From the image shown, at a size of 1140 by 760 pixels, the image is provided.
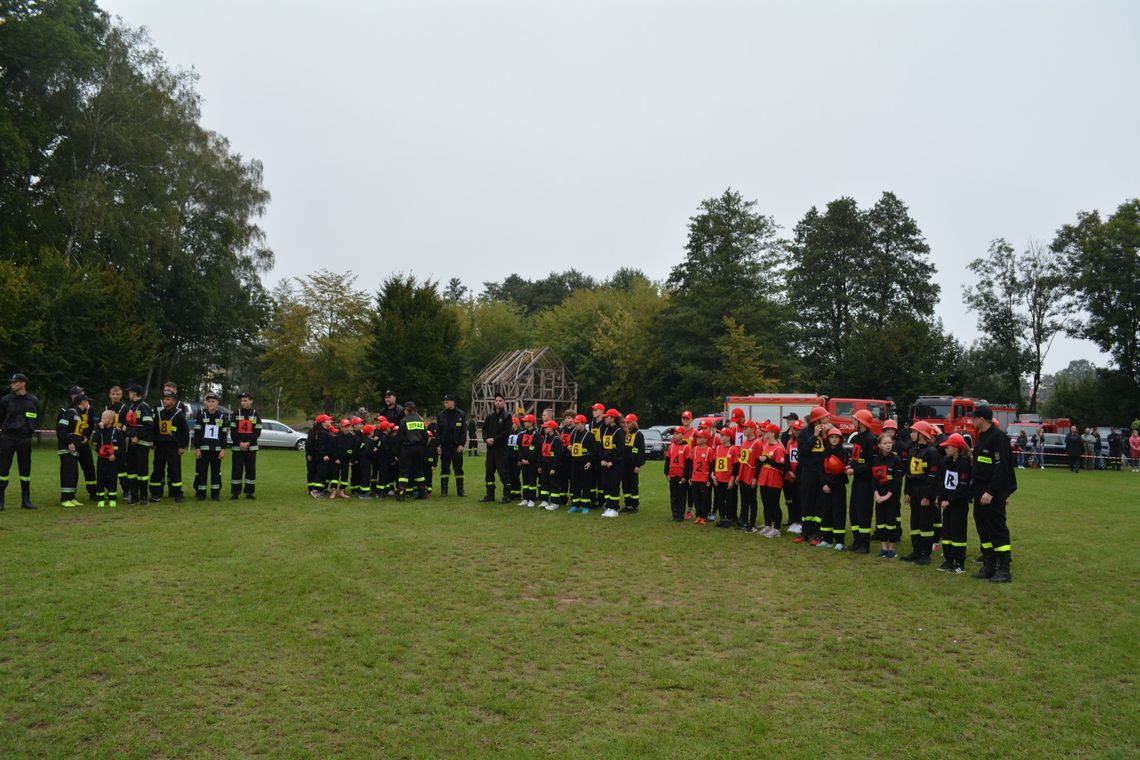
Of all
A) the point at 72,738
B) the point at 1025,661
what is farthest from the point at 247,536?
the point at 1025,661

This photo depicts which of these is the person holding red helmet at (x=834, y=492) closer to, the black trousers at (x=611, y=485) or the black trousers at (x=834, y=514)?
the black trousers at (x=834, y=514)

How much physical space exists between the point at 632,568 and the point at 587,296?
55.8 m

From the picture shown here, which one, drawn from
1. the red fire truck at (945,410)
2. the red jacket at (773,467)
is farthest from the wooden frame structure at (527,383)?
the red jacket at (773,467)

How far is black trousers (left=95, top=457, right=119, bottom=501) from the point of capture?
1418 cm

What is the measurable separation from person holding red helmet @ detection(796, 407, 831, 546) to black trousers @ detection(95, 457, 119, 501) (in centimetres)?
1221

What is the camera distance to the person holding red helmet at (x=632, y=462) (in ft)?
48.9

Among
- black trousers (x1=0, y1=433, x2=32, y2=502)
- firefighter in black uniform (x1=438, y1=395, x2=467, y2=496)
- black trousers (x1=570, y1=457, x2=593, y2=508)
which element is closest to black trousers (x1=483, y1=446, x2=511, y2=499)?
firefighter in black uniform (x1=438, y1=395, x2=467, y2=496)

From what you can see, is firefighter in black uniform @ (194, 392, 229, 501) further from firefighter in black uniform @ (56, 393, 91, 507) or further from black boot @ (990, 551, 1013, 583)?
black boot @ (990, 551, 1013, 583)

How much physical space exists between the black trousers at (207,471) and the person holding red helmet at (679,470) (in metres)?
9.01

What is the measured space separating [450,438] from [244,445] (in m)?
4.21

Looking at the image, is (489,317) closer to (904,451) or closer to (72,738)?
(904,451)

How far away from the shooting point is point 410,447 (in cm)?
1627

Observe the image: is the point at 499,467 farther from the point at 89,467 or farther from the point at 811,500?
the point at 89,467

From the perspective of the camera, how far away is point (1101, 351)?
169 feet
